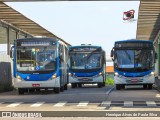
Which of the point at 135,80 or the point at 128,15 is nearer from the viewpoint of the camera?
the point at 135,80

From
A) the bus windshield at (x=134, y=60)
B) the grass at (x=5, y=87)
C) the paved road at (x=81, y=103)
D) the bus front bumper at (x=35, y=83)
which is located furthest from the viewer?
the bus windshield at (x=134, y=60)

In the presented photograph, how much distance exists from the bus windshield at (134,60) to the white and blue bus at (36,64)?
5.99m

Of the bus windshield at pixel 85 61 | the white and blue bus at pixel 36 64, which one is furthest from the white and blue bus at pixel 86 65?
the white and blue bus at pixel 36 64

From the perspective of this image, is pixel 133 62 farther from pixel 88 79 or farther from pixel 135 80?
pixel 88 79

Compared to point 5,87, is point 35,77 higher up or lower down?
higher up

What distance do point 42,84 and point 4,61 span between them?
→ 760 cm

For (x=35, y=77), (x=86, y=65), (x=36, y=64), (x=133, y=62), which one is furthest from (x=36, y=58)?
(x=86, y=65)

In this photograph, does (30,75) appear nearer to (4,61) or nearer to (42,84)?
(42,84)

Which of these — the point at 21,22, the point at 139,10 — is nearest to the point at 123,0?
the point at 139,10

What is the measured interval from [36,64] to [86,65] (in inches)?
419

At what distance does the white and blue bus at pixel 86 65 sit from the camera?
121 feet

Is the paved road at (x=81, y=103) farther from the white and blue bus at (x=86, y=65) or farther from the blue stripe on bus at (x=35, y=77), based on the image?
the white and blue bus at (x=86, y=65)

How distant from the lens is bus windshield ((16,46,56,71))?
88.0ft

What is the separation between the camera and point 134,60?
31844 mm
